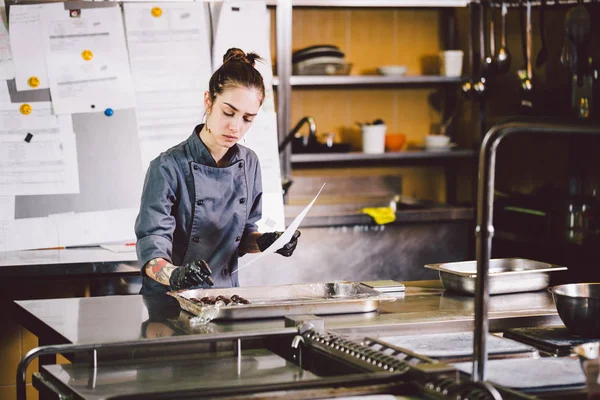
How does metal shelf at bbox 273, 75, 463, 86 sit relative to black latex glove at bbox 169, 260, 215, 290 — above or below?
above

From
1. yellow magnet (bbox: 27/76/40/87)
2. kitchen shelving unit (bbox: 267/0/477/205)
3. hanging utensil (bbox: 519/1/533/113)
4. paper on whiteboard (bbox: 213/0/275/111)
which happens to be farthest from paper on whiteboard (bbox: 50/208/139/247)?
hanging utensil (bbox: 519/1/533/113)

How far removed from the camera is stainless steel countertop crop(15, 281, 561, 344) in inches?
90.1

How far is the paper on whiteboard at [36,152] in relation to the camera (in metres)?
4.31

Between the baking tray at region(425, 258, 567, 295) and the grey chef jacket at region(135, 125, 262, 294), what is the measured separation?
28.2 inches

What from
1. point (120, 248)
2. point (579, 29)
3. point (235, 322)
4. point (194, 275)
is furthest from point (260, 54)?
point (235, 322)

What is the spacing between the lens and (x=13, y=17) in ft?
14.3

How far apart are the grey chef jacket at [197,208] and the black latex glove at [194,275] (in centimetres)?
29

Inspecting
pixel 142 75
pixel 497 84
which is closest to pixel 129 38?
pixel 142 75

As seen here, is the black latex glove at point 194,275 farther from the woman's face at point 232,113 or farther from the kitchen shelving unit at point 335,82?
the kitchen shelving unit at point 335,82

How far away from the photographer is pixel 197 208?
3039 millimetres

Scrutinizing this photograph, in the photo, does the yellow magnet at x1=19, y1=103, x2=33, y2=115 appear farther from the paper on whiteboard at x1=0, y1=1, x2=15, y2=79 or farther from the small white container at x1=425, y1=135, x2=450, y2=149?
the small white container at x1=425, y1=135, x2=450, y2=149

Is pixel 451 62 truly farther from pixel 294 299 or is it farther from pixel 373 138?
pixel 294 299

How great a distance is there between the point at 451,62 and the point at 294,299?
12.0 feet

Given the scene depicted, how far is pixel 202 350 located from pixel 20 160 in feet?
8.06
